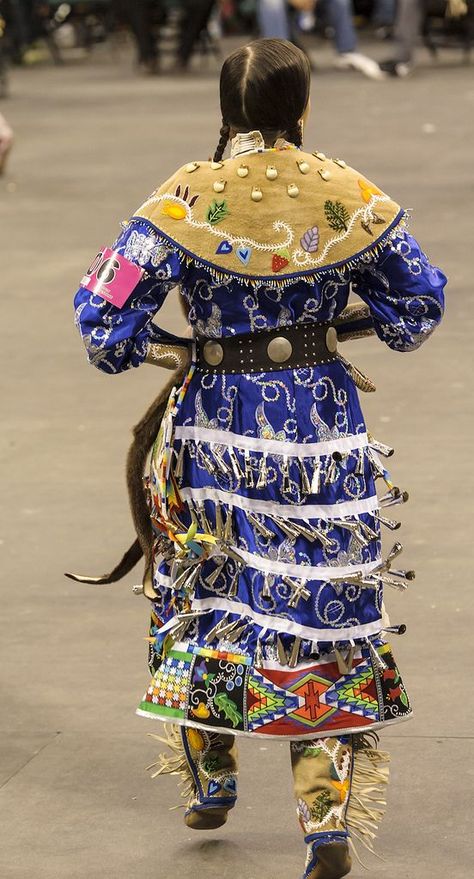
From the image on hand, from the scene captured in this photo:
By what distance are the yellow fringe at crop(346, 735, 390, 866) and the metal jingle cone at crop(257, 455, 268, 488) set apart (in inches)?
22.8

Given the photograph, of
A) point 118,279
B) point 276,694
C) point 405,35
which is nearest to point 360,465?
point 276,694

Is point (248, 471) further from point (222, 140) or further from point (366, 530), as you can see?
point (222, 140)

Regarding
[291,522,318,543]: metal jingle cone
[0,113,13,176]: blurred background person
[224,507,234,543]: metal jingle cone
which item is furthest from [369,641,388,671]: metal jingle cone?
[0,113,13,176]: blurred background person

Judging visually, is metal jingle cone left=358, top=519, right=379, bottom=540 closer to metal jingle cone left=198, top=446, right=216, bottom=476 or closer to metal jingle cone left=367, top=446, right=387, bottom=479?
metal jingle cone left=367, top=446, right=387, bottom=479

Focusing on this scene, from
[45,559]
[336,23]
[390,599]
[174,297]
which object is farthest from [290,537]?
[336,23]

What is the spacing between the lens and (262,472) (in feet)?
11.7

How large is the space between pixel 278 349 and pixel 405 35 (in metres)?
15.7

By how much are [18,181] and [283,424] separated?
33.3 feet

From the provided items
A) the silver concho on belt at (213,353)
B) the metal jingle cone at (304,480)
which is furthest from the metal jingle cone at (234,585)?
the silver concho on belt at (213,353)

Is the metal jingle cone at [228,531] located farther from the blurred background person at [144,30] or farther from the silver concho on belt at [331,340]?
the blurred background person at [144,30]

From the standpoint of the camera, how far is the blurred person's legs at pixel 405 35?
724 inches

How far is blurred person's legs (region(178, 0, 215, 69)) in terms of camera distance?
20.4 m

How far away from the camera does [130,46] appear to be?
24.7 metres

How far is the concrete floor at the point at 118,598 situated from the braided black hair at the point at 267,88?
1.54m
